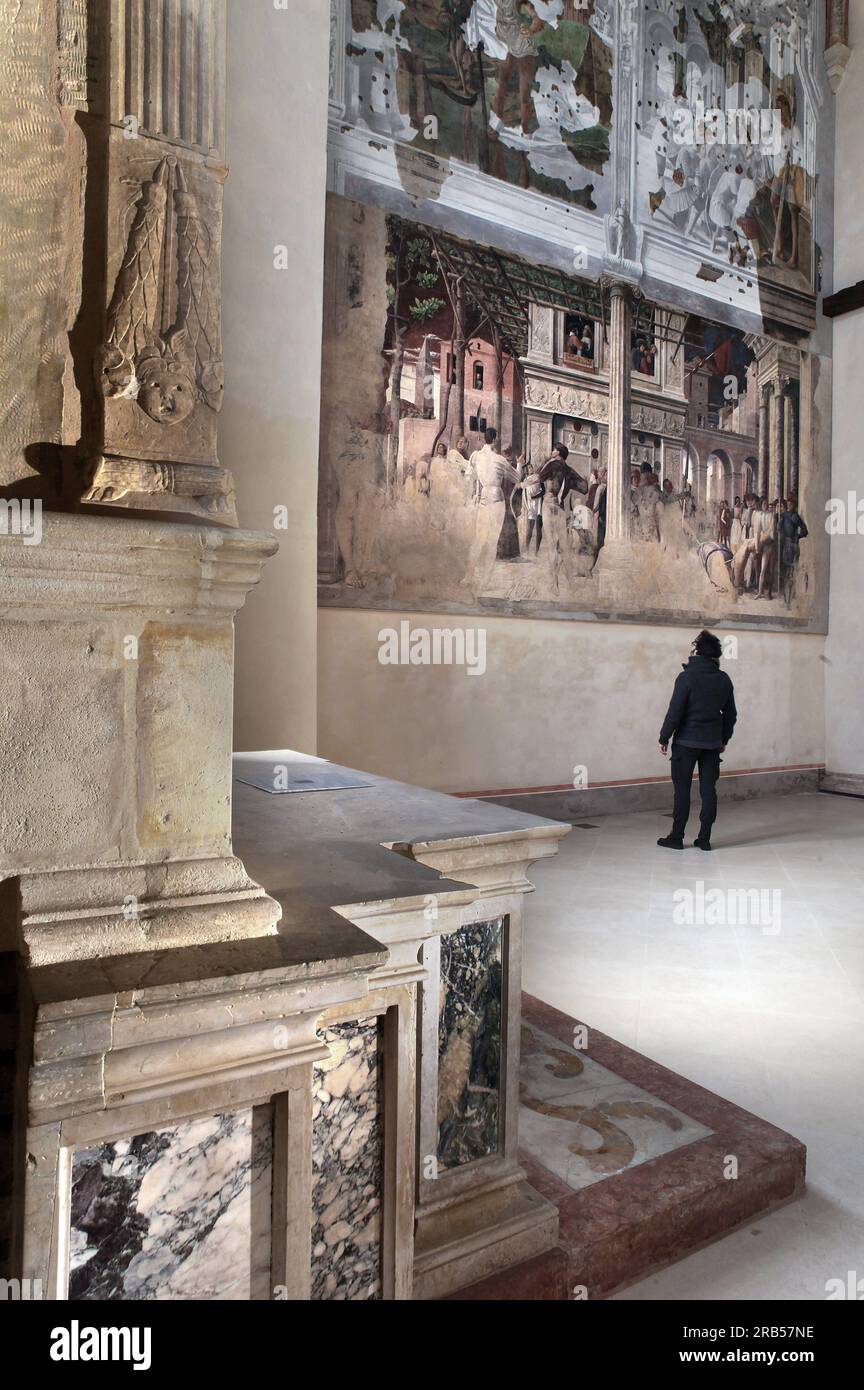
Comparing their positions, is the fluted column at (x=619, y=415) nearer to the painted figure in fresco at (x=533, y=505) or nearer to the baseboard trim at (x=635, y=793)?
the painted figure in fresco at (x=533, y=505)

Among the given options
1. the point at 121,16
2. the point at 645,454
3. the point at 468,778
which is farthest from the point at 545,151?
the point at 121,16

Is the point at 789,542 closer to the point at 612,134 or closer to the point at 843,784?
the point at 843,784

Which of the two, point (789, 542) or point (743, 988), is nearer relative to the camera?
point (743, 988)

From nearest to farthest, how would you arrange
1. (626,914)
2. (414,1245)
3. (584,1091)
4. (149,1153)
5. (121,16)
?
1. (149,1153)
2. (121,16)
3. (414,1245)
4. (584,1091)
5. (626,914)

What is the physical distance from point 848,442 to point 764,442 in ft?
4.40

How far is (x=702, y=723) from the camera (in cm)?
738

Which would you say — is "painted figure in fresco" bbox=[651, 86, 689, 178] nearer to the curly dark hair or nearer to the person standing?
the curly dark hair

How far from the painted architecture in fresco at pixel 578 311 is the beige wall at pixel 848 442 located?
213 millimetres

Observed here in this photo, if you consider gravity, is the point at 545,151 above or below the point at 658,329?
above

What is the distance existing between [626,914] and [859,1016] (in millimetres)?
1688

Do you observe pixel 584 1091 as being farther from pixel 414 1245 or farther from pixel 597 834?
pixel 597 834

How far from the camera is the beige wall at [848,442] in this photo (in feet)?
36.1

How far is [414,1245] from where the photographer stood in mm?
2047

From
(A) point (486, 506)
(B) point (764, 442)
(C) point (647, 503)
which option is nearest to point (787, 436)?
(B) point (764, 442)
